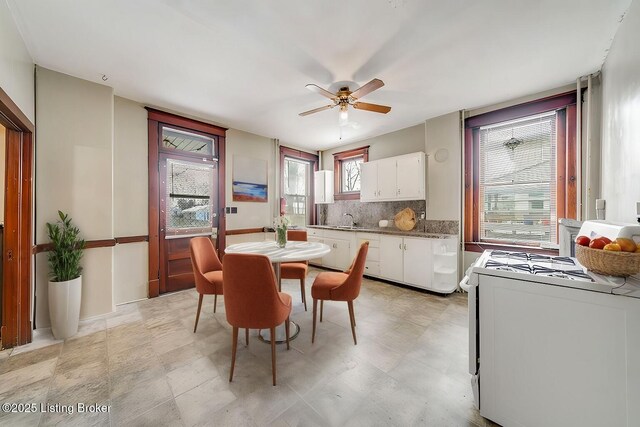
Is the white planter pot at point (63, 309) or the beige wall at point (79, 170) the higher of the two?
the beige wall at point (79, 170)

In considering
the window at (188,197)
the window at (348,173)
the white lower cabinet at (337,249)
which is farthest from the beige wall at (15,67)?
the window at (348,173)

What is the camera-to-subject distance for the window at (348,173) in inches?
204

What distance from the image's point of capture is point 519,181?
3.21m

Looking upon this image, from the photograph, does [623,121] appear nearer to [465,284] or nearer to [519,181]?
[519,181]

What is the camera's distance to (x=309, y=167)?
5.79 m

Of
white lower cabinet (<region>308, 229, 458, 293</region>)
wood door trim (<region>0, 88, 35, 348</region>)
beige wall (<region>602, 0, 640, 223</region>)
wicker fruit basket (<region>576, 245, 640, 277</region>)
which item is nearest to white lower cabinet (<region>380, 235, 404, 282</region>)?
white lower cabinet (<region>308, 229, 458, 293</region>)

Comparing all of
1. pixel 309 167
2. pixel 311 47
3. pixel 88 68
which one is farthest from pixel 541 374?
pixel 309 167

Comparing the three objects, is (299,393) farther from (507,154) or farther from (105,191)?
(507,154)

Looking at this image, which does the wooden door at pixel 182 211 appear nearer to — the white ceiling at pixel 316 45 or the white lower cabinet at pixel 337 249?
the white ceiling at pixel 316 45

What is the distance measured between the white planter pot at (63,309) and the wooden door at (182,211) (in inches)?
41.8

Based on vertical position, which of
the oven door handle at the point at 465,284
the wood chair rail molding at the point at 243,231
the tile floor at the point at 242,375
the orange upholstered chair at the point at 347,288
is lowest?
the tile floor at the point at 242,375

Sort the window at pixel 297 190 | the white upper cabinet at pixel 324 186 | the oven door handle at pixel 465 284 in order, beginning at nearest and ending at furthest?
the oven door handle at pixel 465 284 → the window at pixel 297 190 → the white upper cabinet at pixel 324 186

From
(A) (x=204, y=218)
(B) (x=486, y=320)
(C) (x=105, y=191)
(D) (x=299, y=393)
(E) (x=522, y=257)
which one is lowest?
(D) (x=299, y=393)

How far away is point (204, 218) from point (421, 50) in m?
3.73
